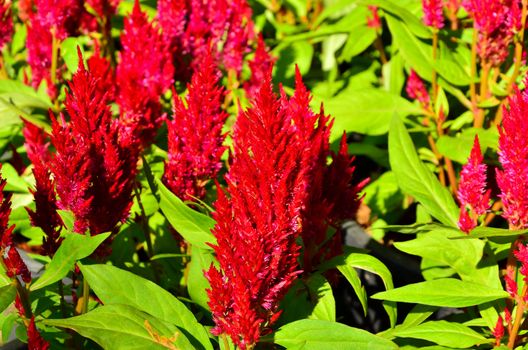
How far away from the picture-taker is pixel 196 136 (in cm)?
209

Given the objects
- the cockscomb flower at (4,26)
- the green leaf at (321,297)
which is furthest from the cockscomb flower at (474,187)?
the cockscomb flower at (4,26)

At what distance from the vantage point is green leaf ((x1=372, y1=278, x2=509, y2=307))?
197 centimetres

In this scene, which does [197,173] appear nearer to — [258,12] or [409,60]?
[409,60]

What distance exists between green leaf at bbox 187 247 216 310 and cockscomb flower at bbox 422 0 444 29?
4.48 feet

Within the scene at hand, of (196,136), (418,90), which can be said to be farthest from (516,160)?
(418,90)

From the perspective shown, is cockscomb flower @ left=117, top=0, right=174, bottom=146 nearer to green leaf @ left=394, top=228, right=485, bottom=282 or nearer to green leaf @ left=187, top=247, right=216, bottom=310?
green leaf @ left=187, top=247, right=216, bottom=310

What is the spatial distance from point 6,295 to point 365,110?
1793 millimetres

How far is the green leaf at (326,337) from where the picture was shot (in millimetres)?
1757

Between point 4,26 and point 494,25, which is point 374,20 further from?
point 4,26

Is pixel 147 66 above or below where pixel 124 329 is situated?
above

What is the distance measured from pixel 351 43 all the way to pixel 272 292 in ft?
6.99

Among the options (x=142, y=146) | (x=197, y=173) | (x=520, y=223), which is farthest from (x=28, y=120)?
(x=520, y=223)

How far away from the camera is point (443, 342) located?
1.95 m

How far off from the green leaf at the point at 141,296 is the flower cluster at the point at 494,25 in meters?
1.49
